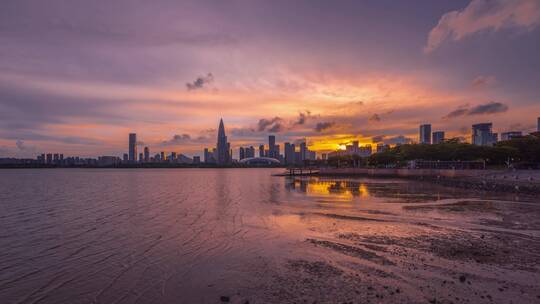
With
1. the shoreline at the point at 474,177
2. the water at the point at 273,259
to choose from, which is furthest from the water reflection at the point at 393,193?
the water at the point at 273,259

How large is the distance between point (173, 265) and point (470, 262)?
1207cm

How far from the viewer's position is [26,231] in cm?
2206

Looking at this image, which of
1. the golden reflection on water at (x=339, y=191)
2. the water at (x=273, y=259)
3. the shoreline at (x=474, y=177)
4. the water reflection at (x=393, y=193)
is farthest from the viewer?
the shoreline at (x=474, y=177)

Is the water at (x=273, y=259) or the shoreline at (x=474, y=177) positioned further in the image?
the shoreline at (x=474, y=177)

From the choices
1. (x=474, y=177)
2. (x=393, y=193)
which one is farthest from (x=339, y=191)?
(x=474, y=177)

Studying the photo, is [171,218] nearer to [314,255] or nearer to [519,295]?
[314,255]

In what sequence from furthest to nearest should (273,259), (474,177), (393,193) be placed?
1. (474,177)
2. (393,193)
3. (273,259)

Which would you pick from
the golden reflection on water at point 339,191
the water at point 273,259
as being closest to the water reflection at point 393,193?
the golden reflection on water at point 339,191

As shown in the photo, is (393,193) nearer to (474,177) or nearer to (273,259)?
(273,259)

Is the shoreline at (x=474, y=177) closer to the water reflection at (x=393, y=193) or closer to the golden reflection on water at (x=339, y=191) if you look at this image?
the water reflection at (x=393, y=193)

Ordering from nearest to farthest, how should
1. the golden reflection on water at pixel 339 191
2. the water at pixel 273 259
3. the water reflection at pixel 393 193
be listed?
the water at pixel 273 259 < the water reflection at pixel 393 193 < the golden reflection on water at pixel 339 191

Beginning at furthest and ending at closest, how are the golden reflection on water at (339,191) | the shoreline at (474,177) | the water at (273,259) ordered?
the shoreline at (474,177), the golden reflection on water at (339,191), the water at (273,259)

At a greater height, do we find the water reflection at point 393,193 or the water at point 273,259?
the water at point 273,259

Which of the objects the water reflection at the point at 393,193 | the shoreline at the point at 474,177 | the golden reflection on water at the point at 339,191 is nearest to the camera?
the water reflection at the point at 393,193
